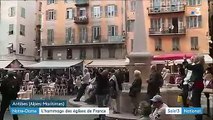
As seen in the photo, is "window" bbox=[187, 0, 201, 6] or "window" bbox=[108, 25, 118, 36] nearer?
"window" bbox=[187, 0, 201, 6]

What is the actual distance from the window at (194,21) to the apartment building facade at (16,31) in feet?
41.8

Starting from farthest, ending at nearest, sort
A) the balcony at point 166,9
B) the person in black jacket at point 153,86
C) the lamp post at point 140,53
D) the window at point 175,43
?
the balcony at point 166,9 → the window at point 175,43 → the lamp post at point 140,53 → the person in black jacket at point 153,86

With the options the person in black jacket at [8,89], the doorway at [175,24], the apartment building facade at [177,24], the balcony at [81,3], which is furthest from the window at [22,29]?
the balcony at [81,3]

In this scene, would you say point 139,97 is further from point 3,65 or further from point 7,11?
point 7,11

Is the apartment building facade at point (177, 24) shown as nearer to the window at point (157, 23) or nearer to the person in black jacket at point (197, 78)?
the window at point (157, 23)

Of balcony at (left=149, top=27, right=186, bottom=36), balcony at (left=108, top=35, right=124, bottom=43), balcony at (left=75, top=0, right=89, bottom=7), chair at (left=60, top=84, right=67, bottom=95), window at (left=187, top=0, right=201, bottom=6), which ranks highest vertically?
balcony at (left=75, top=0, right=89, bottom=7)

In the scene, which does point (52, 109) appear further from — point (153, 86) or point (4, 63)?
point (153, 86)

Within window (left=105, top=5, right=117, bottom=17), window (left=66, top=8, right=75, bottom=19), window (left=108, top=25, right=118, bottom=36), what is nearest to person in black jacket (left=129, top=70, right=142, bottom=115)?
window (left=66, top=8, right=75, bottom=19)

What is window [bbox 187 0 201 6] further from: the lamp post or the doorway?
the lamp post

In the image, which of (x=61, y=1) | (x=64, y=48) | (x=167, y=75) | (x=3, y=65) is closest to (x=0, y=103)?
(x=3, y=65)

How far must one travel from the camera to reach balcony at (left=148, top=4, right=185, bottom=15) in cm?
1789

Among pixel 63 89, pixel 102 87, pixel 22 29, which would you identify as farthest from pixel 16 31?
pixel 63 89

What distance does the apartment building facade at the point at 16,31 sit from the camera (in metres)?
4.62

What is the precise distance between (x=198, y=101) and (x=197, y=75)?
0.29m
